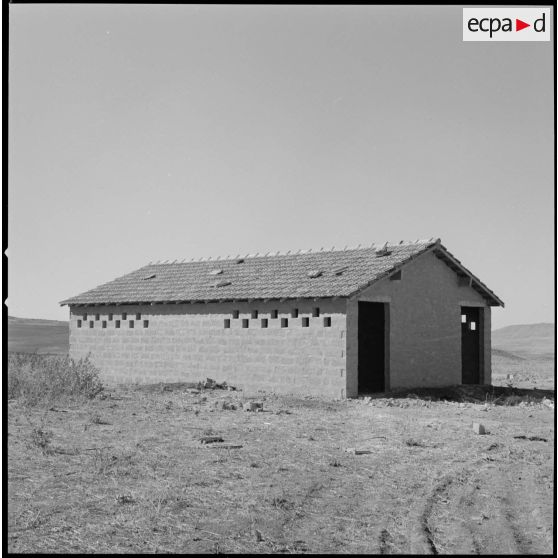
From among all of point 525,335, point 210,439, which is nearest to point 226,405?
point 210,439

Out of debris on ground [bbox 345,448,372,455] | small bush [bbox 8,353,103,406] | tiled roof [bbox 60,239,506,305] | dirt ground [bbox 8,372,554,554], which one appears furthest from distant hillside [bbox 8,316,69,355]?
debris on ground [bbox 345,448,372,455]

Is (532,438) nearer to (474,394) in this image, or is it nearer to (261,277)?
(474,394)

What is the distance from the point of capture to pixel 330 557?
5.74m

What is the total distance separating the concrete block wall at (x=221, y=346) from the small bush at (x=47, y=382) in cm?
381

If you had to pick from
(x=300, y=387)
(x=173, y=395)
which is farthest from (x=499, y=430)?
(x=173, y=395)

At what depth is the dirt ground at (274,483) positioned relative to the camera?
245 inches

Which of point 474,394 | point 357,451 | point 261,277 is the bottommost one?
point 474,394

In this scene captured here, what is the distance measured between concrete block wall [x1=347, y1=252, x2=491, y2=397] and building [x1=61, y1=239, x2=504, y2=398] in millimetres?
30

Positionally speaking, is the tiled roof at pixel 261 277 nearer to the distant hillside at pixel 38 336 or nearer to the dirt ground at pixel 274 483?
the dirt ground at pixel 274 483

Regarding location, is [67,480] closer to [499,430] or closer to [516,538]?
[516,538]

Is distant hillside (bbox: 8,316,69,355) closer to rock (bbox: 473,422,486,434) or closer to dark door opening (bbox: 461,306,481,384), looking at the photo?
dark door opening (bbox: 461,306,481,384)

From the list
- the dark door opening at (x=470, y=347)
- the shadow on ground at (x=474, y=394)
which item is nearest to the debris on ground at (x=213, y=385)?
the shadow on ground at (x=474, y=394)

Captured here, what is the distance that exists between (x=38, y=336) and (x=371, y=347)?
33366 mm

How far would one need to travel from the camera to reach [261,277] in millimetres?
21156
